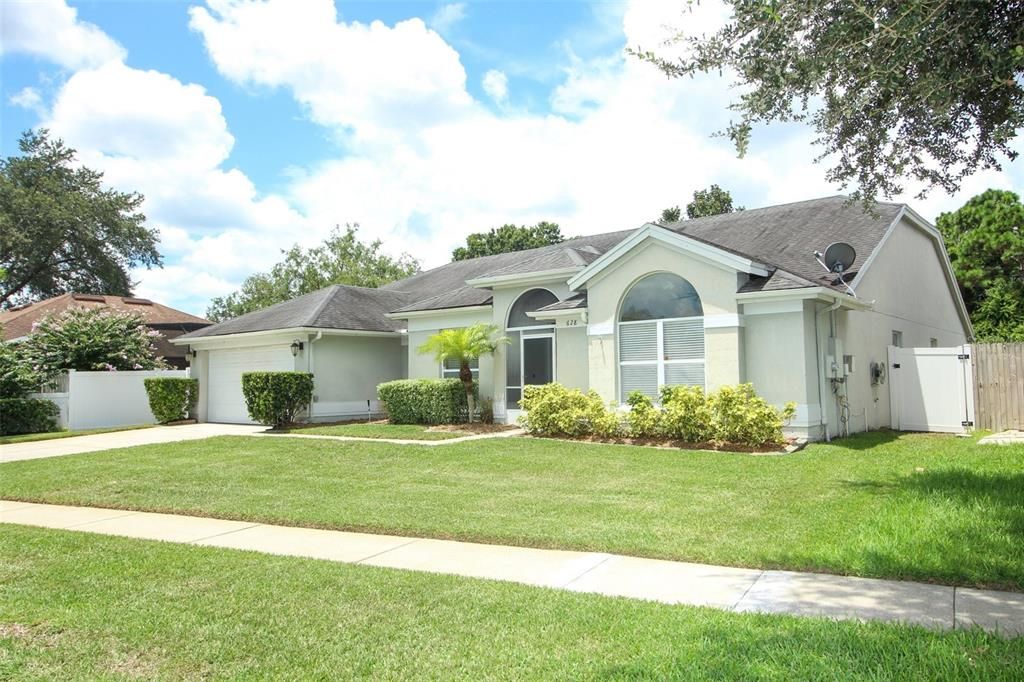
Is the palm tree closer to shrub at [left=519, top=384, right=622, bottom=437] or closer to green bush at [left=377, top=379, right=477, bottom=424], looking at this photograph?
green bush at [left=377, top=379, right=477, bottom=424]

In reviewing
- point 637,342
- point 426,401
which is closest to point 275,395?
point 426,401

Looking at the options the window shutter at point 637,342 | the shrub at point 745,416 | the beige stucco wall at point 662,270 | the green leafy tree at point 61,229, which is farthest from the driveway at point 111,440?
the green leafy tree at point 61,229

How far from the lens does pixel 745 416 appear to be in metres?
12.8

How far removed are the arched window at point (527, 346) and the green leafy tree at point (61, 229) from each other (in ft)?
109

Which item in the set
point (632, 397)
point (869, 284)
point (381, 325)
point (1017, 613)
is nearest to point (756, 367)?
point (632, 397)

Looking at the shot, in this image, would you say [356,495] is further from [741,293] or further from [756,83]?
[741,293]

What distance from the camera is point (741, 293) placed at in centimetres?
1395

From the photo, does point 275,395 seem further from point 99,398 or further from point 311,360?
point 99,398

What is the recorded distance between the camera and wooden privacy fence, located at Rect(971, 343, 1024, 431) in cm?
1475

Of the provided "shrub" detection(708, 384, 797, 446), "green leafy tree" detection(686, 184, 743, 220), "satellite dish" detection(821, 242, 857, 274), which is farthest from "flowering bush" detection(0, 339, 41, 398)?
"green leafy tree" detection(686, 184, 743, 220)

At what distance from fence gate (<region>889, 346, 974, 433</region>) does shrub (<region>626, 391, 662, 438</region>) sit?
700 centimetres

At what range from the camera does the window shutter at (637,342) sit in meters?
15.2

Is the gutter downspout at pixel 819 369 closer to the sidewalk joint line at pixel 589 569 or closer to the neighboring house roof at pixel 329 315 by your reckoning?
the sidewalk joint line at pixel 589 569

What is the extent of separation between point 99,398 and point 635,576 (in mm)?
20962
